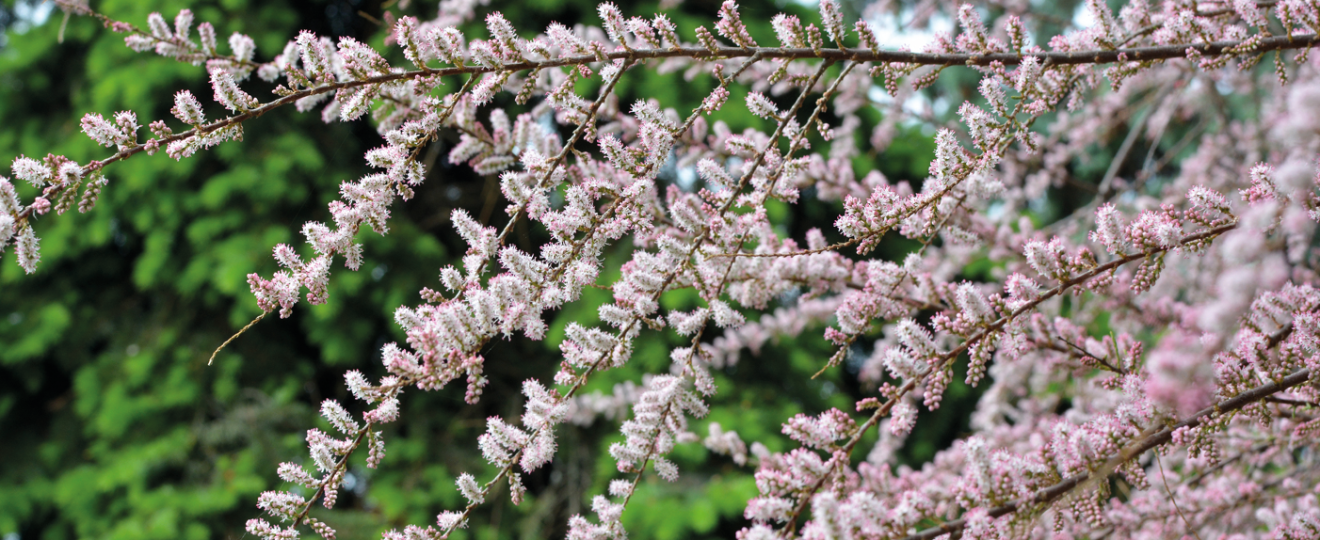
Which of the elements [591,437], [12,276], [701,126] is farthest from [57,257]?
[701,126]

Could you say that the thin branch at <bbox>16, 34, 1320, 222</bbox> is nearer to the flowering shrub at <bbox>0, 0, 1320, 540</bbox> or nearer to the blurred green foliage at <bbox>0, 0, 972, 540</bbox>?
the flowering shrub at <bbox>0, 0, 1320, 540</bbox>

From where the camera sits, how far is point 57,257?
10.3 ft

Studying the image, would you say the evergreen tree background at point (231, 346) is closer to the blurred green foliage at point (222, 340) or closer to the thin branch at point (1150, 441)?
the blurred green foliage at point (222, 340)

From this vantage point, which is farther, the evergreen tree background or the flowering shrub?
the evergreen tree background

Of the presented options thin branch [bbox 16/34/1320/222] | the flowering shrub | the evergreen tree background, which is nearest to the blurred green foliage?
the evergreen tree background

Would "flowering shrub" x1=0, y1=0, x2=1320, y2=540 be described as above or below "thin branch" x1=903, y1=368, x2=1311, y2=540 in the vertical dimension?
above

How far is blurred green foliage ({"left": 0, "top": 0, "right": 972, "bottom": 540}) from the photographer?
283 centimetres

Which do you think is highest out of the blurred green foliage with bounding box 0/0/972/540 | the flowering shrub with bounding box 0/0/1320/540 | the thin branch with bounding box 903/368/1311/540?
the blurred green foliage with bounding box 0/0/972/540

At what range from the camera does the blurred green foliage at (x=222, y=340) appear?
2.83 m

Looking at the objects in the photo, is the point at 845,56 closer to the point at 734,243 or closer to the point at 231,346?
the point at 734,243

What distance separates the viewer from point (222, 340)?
3.16 meters

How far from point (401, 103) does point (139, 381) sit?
8.08 feet

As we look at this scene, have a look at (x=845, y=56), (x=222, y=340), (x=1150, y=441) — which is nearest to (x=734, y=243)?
(x=845, y=56)

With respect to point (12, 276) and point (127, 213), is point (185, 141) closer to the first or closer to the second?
point (127, 213)
